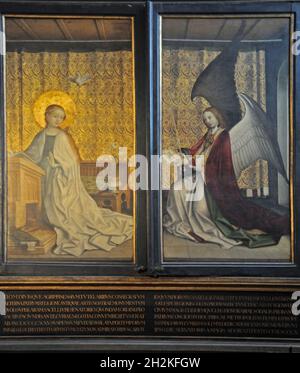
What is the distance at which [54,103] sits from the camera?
183 inches

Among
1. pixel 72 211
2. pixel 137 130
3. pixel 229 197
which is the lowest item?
pixel 72 211

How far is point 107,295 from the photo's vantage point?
182 inches

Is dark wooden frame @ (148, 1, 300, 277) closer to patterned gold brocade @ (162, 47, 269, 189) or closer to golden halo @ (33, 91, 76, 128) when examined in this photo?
patterned gold brocade @ (162, 47, 269, 189)

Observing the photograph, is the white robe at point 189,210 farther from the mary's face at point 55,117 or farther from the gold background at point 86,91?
the mary's face at point 55,117

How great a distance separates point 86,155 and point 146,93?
3.00 feet

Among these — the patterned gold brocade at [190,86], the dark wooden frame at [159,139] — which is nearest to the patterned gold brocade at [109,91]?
the patterned gold brocade at [190,86]

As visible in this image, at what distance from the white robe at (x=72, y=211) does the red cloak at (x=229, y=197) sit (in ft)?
3.21

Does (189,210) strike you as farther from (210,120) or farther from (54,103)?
(54,103)

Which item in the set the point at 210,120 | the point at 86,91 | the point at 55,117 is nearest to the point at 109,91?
the point at 86,91

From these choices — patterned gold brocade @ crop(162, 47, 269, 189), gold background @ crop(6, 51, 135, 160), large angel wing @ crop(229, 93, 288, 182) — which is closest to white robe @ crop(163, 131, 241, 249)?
large angel wing @ crop(229, 93, 288, 182)

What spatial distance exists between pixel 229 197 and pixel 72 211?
1682 millimetres

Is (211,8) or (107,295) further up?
(211,8)

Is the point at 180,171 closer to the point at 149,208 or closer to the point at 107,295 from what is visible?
the point at 149,208
